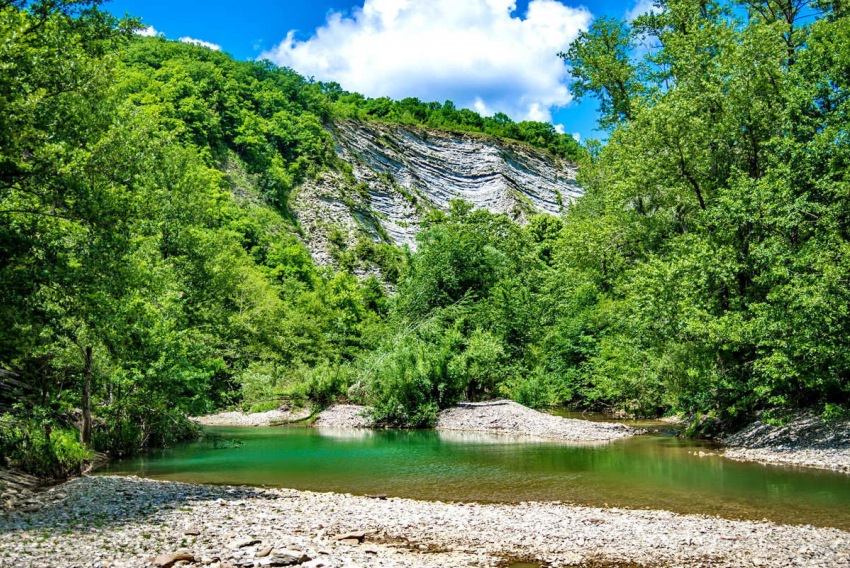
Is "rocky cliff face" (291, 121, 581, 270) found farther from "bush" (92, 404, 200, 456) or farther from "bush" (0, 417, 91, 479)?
"bush" (0, 417, 91, 479)

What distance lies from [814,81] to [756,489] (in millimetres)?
12733

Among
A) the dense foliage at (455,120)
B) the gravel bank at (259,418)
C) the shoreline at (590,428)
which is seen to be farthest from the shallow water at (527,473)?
the dense foliage at (455,120)

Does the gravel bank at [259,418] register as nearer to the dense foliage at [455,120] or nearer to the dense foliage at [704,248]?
the dense foliage at [704,248]

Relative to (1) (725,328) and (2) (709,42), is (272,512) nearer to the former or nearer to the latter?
(1) (725,328)

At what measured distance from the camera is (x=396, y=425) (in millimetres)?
26328

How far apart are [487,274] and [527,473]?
21.2 metres

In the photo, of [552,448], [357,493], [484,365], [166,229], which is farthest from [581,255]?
[166,229]

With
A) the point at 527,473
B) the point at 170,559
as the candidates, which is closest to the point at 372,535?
the point at 170,559

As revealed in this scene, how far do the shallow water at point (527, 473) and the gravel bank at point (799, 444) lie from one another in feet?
2.49

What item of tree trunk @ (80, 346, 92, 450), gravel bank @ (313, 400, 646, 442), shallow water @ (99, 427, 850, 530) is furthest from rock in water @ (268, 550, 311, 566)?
gravel bank @ (313, 400, 646, 442)

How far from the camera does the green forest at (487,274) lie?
10867 millimetres

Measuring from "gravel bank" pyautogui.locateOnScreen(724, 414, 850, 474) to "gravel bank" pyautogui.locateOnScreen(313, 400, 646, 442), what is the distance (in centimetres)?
487

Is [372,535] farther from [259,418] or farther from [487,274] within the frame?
[487,274]

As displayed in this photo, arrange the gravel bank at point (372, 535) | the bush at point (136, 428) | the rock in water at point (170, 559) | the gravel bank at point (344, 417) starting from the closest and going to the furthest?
the rock in water at point (170, 559) < the gravel bank at point (372, 535) < the bush at point (136, 428) < the gravel bank at point (344, 417)
